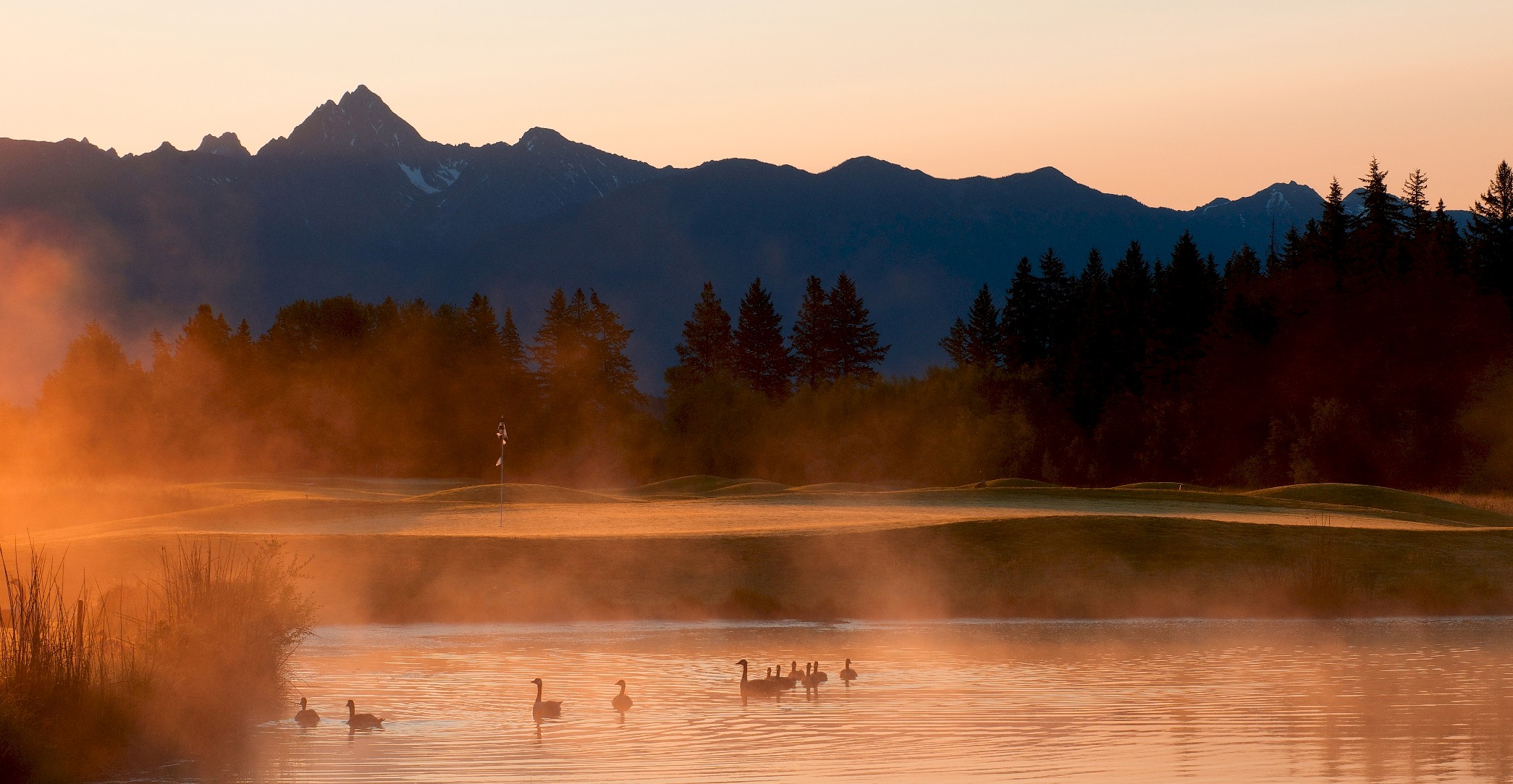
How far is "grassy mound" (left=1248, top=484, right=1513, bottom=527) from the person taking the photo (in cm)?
5256

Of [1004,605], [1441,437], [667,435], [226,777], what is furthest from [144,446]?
[226,777]

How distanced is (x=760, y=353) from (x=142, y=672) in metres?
120

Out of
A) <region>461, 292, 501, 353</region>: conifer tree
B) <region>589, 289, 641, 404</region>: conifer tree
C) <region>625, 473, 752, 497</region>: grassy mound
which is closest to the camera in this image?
<region>625, 473, 752, 497</region>: grassy mound

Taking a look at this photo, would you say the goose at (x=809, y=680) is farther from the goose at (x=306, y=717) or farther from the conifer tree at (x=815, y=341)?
the conifer tree at (x=815, y=341)

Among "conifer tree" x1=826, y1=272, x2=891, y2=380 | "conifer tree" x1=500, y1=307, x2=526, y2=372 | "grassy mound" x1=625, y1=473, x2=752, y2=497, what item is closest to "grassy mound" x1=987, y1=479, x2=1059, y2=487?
"grassy mound" x1=625, y1=473, x2=752, y2=497

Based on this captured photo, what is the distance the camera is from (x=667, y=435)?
117 m

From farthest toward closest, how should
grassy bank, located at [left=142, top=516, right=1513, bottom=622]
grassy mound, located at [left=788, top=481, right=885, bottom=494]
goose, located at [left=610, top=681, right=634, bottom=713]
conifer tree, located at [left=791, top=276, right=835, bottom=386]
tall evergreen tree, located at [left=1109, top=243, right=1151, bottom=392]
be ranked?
conifer tree, located at [left=791, top=276, right=835, bottom=386] < tall evergreen tree, located at [left=1109, top=243, right=1151, bottom=392] < grassy mound, located at [left=788, top=481, right=885, bottom=494] < grassy bank, located at [left=142, top=516, right=1513, bottom=622] < goose, located at [left=610, top=681, right=634, bottom=713]

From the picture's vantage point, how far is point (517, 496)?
58.9 meters

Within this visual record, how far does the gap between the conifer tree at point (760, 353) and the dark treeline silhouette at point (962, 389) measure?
0.28m

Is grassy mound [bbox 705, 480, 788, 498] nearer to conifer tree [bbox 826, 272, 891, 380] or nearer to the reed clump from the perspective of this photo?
the reed clump

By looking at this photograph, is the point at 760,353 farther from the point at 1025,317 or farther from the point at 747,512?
the point at 747,512

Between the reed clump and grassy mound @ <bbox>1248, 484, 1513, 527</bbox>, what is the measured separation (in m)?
42.1

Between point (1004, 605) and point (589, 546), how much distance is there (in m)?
9.38

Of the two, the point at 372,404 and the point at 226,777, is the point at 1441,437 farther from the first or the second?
the point at 226,777
